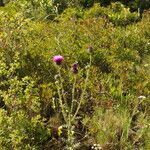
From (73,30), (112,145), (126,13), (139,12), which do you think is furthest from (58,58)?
(139,12)

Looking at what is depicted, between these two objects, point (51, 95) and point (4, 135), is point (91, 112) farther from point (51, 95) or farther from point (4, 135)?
point (4, 135)

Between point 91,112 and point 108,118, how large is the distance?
1.07ft

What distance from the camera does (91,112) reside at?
464cm

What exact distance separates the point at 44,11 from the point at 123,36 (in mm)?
2281

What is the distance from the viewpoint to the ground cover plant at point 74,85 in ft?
13.3

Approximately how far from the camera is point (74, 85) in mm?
3744

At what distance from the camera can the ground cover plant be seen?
160 inches

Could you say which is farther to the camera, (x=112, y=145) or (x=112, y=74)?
(x=112, y=74)

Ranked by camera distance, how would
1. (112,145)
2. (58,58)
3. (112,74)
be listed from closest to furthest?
(58,58)
(112,145)
(112,74)

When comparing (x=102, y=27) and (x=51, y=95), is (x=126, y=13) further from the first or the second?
(x=51, y=95)

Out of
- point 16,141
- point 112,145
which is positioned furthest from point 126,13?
point 16,141

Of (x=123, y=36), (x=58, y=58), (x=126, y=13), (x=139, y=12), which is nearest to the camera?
(x=58, y=58)

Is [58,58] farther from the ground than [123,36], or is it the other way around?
[58,58]

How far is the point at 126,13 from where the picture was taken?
7.62m
